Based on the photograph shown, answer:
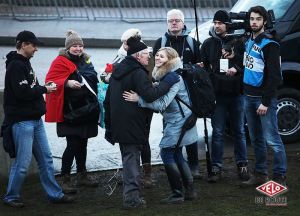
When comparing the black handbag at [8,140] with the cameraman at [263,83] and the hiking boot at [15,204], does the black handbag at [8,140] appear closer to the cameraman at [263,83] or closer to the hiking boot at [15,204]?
the hiking boot at [15,204]

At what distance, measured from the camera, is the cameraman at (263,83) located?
7715 millimetres

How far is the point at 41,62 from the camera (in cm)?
1662

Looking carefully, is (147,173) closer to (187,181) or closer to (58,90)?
(187,181)

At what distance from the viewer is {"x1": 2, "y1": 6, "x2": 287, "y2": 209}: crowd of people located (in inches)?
299

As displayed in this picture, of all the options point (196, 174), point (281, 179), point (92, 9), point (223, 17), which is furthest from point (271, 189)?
point (92, 9)

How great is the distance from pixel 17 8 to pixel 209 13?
17.8 feet

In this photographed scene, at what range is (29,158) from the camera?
307 inches

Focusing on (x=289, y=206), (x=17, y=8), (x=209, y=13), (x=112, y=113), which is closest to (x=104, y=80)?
(x=112, y=113)

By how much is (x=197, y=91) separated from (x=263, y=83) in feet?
2.28

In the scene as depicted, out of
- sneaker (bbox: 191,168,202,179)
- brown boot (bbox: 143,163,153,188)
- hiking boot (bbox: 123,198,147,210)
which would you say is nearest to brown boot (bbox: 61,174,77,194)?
brown boot (bbox: 143,163,153,188)

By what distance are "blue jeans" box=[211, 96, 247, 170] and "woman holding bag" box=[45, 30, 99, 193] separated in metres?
1.36

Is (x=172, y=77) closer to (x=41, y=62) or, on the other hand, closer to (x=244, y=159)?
(x=244, y=159)

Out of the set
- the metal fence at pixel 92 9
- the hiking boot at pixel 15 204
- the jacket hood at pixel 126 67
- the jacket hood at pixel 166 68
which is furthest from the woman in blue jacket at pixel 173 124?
the metal fence at pixel 92 9

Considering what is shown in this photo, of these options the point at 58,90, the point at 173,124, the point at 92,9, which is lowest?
the point at 173,124
